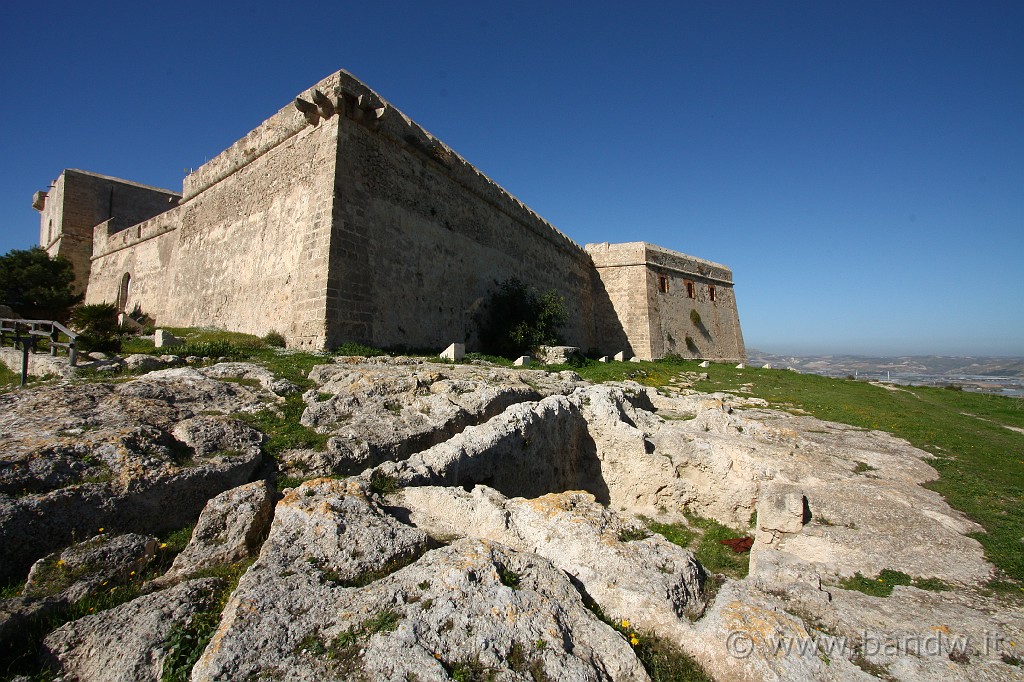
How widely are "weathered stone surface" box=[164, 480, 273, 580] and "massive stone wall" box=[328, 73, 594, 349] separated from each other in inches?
275

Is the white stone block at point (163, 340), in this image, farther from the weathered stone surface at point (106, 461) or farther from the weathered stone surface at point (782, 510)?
the weathered stone surface at point (782, 510)

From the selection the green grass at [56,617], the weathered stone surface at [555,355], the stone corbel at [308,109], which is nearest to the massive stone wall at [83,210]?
the stone corbel at [308,109]

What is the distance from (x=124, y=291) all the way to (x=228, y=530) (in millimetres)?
21364

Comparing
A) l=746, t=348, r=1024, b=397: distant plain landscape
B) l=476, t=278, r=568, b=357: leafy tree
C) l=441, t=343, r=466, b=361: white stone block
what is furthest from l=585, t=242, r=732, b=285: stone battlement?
l=441, t=343, r=466, b=361: white stone block

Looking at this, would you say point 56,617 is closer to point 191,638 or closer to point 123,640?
point 123,640

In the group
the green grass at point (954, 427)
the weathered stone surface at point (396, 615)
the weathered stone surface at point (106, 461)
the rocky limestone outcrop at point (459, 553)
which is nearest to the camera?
the weathered stone surface at point (396, 615)

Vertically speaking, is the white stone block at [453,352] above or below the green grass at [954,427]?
above

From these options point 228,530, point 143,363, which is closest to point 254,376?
point 143,363

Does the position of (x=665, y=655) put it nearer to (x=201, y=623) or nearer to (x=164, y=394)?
(x=201, y=623)

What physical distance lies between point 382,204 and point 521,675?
11423mm

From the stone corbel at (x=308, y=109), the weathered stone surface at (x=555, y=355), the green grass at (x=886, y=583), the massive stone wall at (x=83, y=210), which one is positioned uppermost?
the massive stone wall at (x=83, y=210)

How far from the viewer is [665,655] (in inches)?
101

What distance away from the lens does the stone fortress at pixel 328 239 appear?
10719 millimetres

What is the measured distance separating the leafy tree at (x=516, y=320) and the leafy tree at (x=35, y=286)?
14277mm
